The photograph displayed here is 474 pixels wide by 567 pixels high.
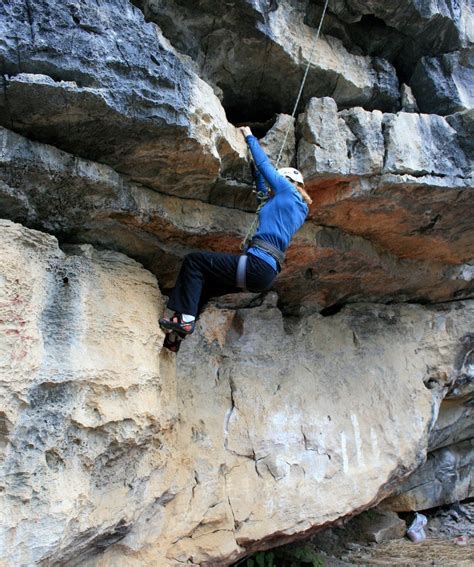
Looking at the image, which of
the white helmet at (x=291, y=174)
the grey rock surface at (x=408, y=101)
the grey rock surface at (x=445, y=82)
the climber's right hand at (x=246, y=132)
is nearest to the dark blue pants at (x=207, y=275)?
the white helmet at (x=291, y=174)

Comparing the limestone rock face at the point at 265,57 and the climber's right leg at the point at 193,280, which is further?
the limestone rock face at the point at 265,57

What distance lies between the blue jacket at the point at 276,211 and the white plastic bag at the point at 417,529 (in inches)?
208

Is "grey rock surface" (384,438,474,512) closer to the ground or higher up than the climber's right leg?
closer to the ground

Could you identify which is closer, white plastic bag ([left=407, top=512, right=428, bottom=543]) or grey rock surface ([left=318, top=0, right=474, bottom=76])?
grey rock surface ([left=318, top=0, right=474, bottom=76])

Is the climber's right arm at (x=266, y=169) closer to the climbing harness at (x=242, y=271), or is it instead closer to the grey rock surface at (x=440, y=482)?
the climbing harness at (x=242, y=271)

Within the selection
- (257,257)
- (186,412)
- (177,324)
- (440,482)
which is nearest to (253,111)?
(257,257)

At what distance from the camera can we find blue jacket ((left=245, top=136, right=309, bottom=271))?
384 cm

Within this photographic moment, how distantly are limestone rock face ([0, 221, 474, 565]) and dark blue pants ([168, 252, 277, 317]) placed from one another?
1.05 ft

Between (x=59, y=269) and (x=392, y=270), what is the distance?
12.2 ft

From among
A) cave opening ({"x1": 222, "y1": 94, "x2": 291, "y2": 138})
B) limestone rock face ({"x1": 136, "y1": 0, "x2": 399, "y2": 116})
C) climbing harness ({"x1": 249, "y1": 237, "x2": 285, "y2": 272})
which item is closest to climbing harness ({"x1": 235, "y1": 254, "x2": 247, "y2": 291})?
climbing harness ({"x1": 249, "y1": 237, "x2": 285, "y2": 272})

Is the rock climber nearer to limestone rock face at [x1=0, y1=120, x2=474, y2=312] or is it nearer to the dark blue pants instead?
the dark blue pants

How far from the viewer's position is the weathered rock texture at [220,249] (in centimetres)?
312

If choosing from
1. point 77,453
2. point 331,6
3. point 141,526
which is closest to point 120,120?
point 77,453

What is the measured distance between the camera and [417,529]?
287 inches
